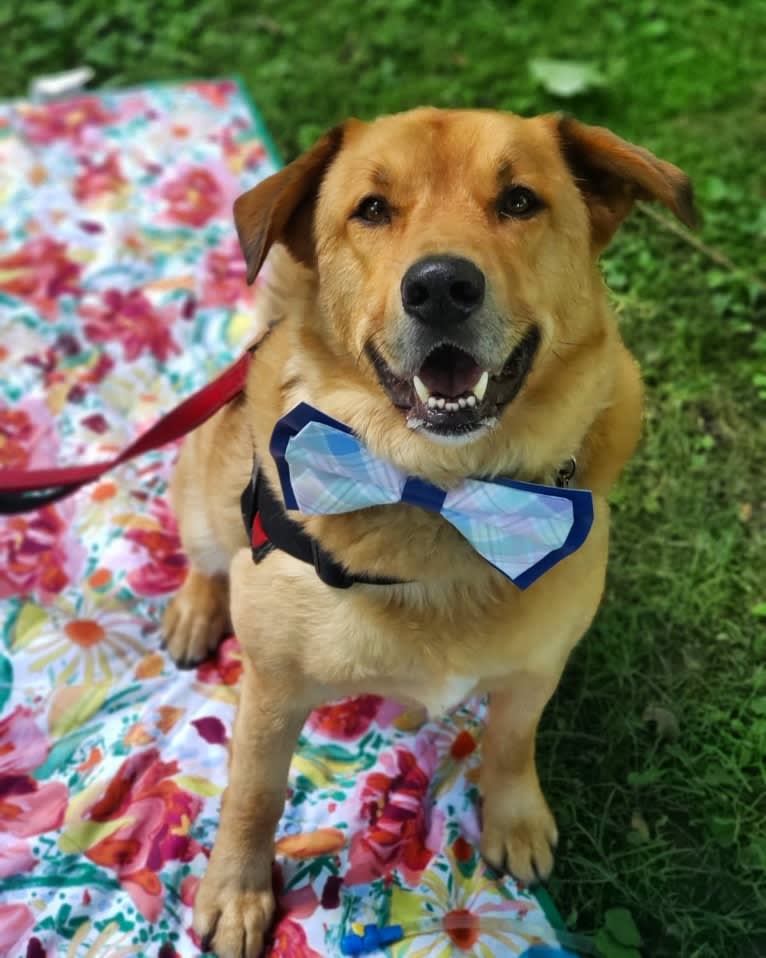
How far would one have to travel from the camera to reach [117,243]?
4371 mm

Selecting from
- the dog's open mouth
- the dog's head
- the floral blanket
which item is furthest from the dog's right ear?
the floral blanket

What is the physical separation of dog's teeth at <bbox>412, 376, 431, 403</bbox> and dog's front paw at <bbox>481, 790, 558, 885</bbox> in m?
1.24

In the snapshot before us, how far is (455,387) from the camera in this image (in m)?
2.03

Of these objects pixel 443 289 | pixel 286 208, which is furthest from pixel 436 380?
pixel 286 208

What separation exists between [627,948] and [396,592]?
118 centimetres

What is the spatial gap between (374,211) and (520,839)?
173 centimetres

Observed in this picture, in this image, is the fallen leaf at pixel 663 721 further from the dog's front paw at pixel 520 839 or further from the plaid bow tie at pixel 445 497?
the plaid bow tie at pixel 445 497

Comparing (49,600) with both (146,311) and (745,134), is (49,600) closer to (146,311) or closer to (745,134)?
(146,311)

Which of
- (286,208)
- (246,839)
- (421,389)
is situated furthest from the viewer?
(246,839)

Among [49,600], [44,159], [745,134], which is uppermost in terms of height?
[44,159]

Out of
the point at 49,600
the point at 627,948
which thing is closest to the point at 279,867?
the point at 627,948

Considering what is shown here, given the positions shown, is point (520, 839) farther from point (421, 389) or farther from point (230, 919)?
point (421, 389)

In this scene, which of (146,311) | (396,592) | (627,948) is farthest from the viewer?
(146,311)

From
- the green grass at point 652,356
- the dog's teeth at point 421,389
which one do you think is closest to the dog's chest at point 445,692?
the dog's teeth at point 421,389
